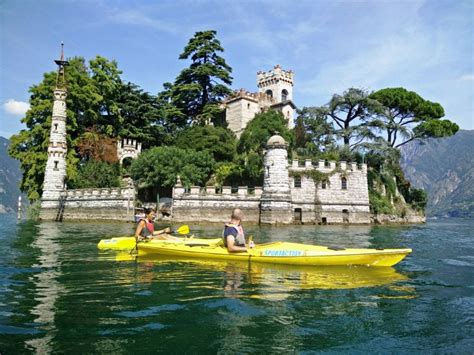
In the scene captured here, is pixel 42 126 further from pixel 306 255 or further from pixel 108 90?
pixel 306 255

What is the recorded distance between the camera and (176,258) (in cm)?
1134

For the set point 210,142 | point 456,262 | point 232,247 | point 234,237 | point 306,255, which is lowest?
point 456,262

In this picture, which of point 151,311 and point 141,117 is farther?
point 141,117

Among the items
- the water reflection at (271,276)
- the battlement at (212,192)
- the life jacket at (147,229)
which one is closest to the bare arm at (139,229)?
the life jacket at (147,229)

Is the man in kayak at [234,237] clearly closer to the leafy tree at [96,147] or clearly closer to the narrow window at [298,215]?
the narrow window at [298,215]

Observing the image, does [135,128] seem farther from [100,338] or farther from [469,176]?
[469,176]

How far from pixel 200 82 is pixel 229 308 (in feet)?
136

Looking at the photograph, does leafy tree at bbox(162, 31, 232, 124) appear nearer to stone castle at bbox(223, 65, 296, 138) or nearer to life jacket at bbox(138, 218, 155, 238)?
stone castle at bbox(223, 65, 296, 138)

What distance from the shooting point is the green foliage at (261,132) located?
A: 3519 centimetres

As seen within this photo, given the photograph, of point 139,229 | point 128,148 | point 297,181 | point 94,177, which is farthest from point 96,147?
point 139,229

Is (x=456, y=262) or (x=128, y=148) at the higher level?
(x=128, y=148)

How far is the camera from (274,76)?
52.6 meters

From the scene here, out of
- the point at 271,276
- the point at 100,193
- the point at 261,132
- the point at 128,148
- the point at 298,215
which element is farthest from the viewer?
the point at 128,148

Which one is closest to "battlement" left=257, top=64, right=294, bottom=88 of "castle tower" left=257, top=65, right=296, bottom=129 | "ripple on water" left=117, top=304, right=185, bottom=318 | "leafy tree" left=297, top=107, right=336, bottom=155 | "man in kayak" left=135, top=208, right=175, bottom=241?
"castle tower" left=257, top=65, right=296, bottom=129
